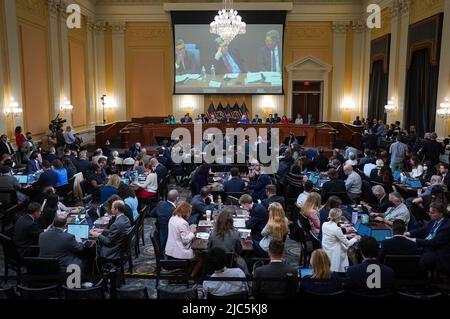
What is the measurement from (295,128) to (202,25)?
6472mm

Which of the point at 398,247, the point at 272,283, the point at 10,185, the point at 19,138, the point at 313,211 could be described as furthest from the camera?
the point at 19,138

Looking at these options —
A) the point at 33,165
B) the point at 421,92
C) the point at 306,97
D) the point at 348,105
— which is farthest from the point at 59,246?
the point at 348,105

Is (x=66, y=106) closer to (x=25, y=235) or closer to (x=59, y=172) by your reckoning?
(x=59, y=172)

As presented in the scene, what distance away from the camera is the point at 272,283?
4344mm

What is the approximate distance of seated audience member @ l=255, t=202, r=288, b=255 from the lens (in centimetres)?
605

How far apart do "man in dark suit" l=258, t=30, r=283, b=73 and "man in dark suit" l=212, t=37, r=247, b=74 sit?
91 cm

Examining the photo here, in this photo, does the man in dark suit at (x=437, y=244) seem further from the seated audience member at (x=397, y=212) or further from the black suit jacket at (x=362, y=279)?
the black suit jacket at (x=362, y=279)

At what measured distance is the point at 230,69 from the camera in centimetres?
2144

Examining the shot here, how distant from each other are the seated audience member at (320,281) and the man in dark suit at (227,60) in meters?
17.8

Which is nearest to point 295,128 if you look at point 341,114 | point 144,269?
point 341,114

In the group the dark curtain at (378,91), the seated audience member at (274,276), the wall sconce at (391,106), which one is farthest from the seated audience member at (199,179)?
the dark curtain at (378,91)

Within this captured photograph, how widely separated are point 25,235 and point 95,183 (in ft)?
11.3
